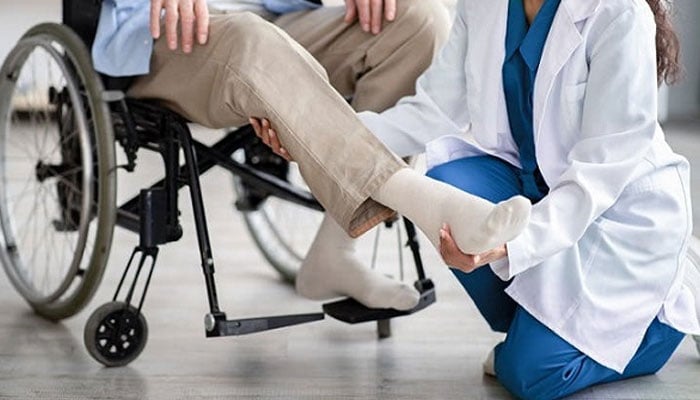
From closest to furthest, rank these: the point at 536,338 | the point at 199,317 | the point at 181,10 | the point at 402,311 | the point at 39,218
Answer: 1. the point at 536,338
2. the point at 181,10
3. the point at 402,311
4. the point at 199,317
5. the point at 39,218

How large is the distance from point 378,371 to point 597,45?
675 millimetres

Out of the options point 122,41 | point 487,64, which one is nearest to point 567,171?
point 487,64

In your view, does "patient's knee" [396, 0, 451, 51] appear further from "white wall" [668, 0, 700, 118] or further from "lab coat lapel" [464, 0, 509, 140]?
"white wall" [668, 0, 700, 118]

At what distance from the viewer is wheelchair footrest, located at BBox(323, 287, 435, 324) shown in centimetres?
232

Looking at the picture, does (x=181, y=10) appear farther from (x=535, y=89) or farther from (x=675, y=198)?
(x=675, y=198)

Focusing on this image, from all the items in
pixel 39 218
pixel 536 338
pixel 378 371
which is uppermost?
pixel 536 338

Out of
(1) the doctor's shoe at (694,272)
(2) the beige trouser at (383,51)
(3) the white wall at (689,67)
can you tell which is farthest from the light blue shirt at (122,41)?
(3) the white wall at (689,67)

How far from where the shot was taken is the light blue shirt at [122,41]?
89.1 inches

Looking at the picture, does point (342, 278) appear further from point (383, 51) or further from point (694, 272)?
point (694, 272)

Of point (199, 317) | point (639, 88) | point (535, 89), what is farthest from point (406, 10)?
point (199, 317)

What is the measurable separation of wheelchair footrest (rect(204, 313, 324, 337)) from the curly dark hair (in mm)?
687

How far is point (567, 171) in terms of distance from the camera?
1934 mm

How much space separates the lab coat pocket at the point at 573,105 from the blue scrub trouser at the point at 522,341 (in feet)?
0.61

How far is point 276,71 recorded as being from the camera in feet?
6.70
